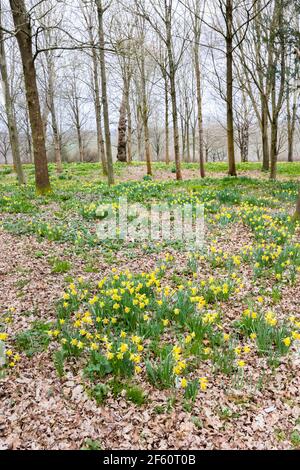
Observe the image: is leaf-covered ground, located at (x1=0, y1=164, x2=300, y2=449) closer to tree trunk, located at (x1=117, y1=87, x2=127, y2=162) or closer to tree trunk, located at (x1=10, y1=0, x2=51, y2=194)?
tree trunk, located at (x1=10, y1=0, x2=51, y2=194)

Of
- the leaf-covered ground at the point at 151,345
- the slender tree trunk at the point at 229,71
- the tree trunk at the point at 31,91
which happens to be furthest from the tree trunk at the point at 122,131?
the leaf-covered ground at the point at 151,345

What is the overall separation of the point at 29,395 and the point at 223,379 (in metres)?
1.90

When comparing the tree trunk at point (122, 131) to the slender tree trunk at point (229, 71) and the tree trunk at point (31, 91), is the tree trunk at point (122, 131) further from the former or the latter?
the tree trunk at point (31, 91)

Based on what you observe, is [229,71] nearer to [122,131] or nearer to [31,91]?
[31,91]

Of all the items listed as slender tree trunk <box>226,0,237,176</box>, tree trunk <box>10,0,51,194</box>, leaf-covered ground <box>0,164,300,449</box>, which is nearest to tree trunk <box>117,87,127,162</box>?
slender tree trunk <box>226,0,237,176</box>

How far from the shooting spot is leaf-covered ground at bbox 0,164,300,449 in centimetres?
275

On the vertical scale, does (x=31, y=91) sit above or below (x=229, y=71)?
below

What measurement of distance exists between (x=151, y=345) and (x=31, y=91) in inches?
346

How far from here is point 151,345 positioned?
11.6 feet

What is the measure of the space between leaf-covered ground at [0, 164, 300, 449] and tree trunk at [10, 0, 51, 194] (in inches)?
159

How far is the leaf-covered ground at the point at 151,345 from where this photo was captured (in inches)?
108

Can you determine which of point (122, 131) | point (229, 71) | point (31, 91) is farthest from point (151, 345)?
point (122, 131)

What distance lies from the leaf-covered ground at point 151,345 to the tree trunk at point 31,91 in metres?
4.03

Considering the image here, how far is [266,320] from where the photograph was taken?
3.75 meters
